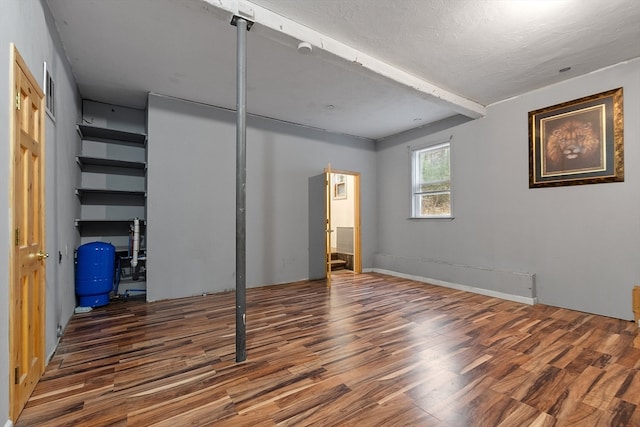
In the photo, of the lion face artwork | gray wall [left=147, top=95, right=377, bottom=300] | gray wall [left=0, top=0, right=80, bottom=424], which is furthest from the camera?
gray wall [left=147, top=95, right=377, bottom=300]

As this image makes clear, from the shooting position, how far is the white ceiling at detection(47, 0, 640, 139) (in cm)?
258

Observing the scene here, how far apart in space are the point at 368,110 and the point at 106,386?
474cm

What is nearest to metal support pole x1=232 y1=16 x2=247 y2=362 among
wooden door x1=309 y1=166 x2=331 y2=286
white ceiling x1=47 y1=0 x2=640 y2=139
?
white ceiling x1=47 y1=0 x2=640 y2=139

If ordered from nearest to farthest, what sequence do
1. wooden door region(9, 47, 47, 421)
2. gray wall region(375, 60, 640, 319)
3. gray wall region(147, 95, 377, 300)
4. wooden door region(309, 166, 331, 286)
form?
wooden door region(9, 47, 47, 421), gray wall region(375, 60, 640, 319), gray wall region(147, 95, 377, 300), wooden door region(309, 166, 331, 286)

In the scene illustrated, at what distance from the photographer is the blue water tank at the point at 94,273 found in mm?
3768

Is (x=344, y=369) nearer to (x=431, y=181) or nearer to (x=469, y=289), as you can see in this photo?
(x=469, y=289)

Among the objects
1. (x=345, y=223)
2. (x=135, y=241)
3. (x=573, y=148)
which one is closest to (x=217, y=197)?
(x=135, y=241)

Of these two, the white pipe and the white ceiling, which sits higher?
the white ceiling

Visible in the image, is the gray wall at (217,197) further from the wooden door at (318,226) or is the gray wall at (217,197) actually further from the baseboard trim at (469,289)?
the baseboard trim at (469,289)

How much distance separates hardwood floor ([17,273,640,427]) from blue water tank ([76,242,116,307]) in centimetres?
23

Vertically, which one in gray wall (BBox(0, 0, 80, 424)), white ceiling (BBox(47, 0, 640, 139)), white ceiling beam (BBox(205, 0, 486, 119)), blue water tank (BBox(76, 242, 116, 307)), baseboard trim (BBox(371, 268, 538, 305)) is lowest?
baseboard trim (BBox(371, 268, 538, 305))

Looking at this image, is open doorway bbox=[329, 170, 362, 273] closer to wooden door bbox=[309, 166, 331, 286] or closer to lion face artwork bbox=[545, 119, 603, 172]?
wooden door bbox=[309, 166, 331, 286]

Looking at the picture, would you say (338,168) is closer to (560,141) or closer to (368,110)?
(368,110)

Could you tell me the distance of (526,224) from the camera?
14.3ft
